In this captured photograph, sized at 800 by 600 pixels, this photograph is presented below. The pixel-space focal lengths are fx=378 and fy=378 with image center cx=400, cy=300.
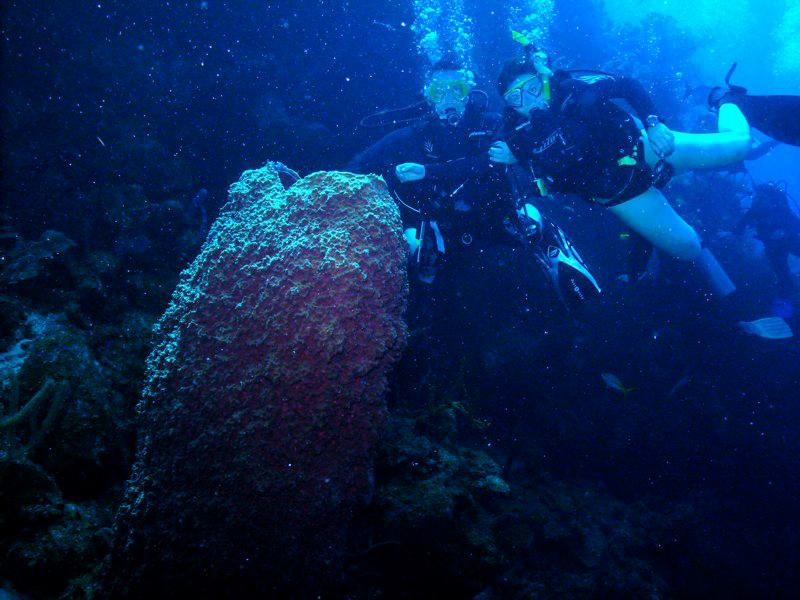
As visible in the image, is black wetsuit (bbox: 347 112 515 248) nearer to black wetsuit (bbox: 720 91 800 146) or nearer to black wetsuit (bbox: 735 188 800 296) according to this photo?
black wetsuit (bbox: 720 91 800 146)

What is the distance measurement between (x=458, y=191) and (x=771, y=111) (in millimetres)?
4172

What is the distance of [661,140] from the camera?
4.12m

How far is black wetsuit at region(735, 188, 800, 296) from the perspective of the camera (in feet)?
23.8

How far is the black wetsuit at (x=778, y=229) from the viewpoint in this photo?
23.8 feet

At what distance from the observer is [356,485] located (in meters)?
1.97

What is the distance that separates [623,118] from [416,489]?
4239 mm

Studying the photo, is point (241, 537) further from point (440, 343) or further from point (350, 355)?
point (440, 343)

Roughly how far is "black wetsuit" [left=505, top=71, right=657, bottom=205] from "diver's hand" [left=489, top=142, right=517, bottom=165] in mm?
56

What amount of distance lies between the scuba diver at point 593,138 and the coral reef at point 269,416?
9.96ft

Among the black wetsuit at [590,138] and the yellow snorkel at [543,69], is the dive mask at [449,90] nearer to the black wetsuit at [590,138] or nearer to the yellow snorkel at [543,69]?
the yellow snorkel at [543,69]

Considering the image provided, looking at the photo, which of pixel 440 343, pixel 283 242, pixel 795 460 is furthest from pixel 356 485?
pixel 795 460

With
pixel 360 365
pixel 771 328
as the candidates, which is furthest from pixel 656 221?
pixel 360 365

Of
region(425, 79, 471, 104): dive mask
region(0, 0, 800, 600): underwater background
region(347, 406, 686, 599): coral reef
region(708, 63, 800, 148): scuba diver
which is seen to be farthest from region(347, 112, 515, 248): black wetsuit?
region(708, 63, 800, 148): scuba diver

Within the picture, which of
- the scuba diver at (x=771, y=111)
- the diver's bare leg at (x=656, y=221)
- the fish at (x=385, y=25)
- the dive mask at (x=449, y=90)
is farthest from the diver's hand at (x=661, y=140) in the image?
the fish at (x=385, y=25)
